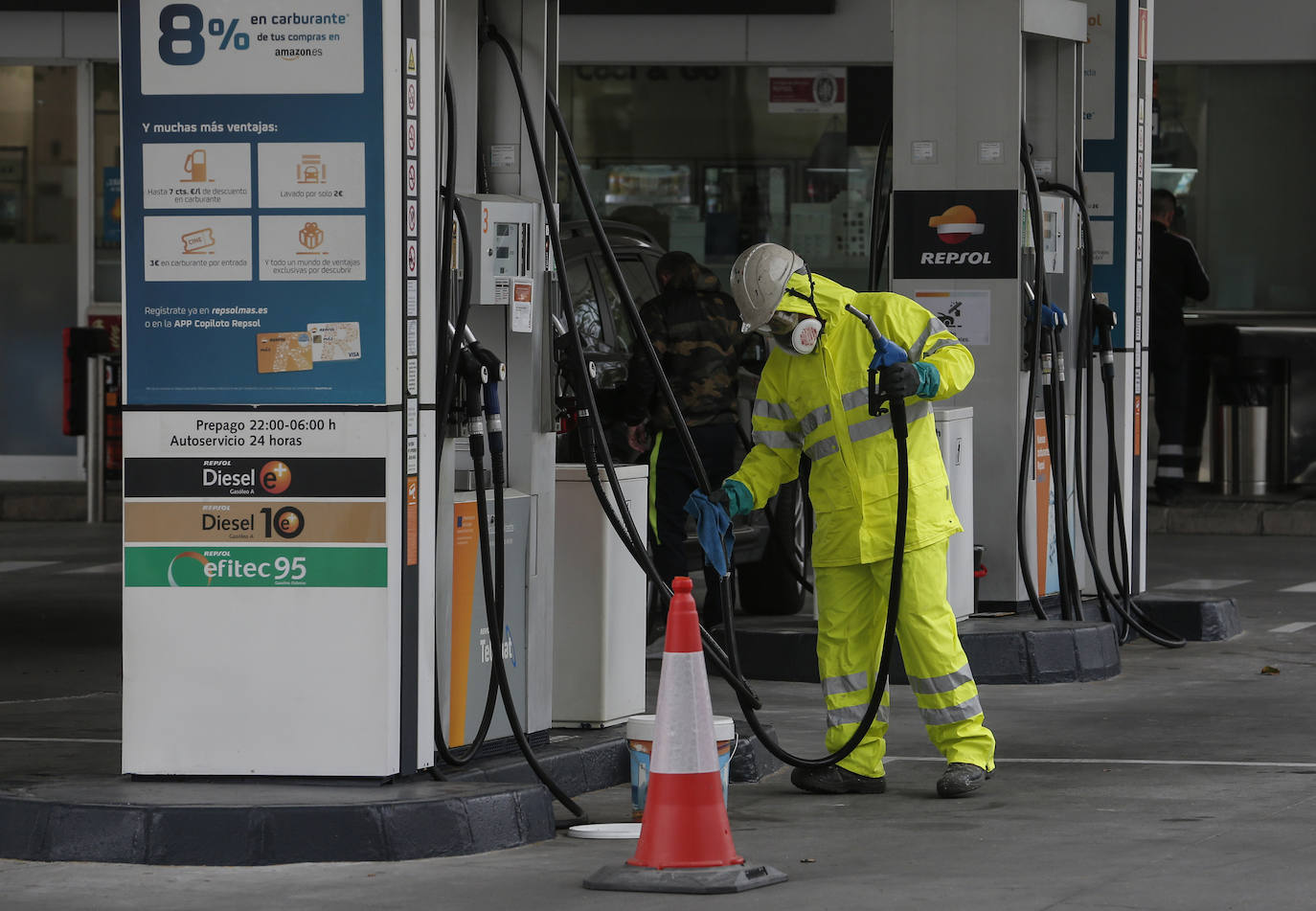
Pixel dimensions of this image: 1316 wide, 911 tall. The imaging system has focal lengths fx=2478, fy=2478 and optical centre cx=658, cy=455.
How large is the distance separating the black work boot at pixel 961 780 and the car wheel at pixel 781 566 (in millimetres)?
5138

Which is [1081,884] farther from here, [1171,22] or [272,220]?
[1171,22]

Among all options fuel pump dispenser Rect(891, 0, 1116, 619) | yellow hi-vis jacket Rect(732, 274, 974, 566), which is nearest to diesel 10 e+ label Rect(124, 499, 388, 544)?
yellow hi-vis jacket Rect(732, 274, 974, 566)

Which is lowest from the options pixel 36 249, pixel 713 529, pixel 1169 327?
pixel 713 529

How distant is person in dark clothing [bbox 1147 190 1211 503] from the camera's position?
1853 centimetres

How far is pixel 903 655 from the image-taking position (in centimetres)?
848

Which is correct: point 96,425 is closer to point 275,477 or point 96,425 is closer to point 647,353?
point 647,353

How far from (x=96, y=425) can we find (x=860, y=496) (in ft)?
39.5

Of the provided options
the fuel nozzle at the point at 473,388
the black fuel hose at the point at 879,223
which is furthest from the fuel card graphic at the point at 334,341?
the black fuel hose at the point at 879,223

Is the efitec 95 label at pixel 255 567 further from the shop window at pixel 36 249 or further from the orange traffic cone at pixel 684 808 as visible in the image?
the shop window at pixel 36 249

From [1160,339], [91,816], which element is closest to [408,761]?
[91,816]

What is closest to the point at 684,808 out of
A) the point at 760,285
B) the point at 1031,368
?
the point at 760,285

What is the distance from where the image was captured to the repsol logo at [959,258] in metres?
12.3

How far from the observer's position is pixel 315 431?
7.50m

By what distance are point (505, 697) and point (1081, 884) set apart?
1921 millimetres
